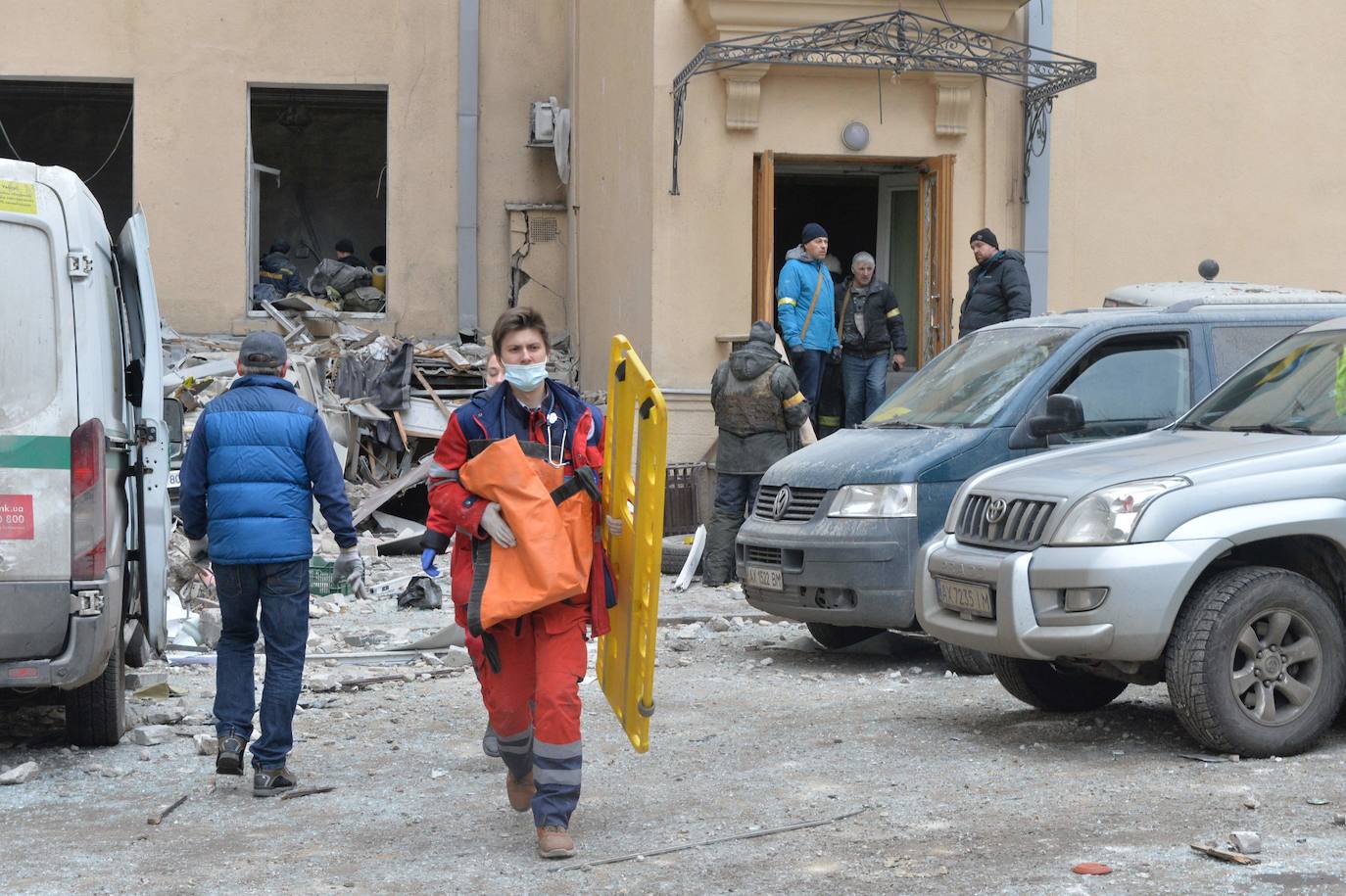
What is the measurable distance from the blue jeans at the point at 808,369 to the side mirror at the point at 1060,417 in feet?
19.6

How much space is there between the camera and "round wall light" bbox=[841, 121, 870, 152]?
14.6m

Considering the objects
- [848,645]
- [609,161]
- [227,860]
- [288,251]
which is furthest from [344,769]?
[288,251]

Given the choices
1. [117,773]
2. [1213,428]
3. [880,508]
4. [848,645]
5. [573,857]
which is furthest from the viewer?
[848,645]

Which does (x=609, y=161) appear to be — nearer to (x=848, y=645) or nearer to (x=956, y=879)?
(x=848, y=645)

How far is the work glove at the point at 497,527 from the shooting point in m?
5.32

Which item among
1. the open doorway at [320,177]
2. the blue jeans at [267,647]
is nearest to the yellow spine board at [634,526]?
the blue jeans at [267,647]

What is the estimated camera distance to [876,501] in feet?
28.1

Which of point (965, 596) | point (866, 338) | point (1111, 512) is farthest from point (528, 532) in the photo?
point (866, 338)

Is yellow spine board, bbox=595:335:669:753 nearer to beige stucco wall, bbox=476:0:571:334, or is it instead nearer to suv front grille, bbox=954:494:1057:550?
suv front grille, bbox=954:494:1057:550

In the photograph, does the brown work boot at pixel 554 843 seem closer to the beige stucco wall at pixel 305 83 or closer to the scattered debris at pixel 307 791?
the scattered debris at pixel 307 791

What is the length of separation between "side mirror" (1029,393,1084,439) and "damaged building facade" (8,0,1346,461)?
6.77 m

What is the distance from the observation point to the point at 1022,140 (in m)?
15.0

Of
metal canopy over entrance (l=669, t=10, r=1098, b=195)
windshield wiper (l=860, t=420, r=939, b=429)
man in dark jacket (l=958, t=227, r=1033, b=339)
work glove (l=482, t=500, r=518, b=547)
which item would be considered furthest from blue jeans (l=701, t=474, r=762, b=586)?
work glove (l=482, t=500, r=518, b=547)

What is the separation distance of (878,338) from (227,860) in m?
9.64
